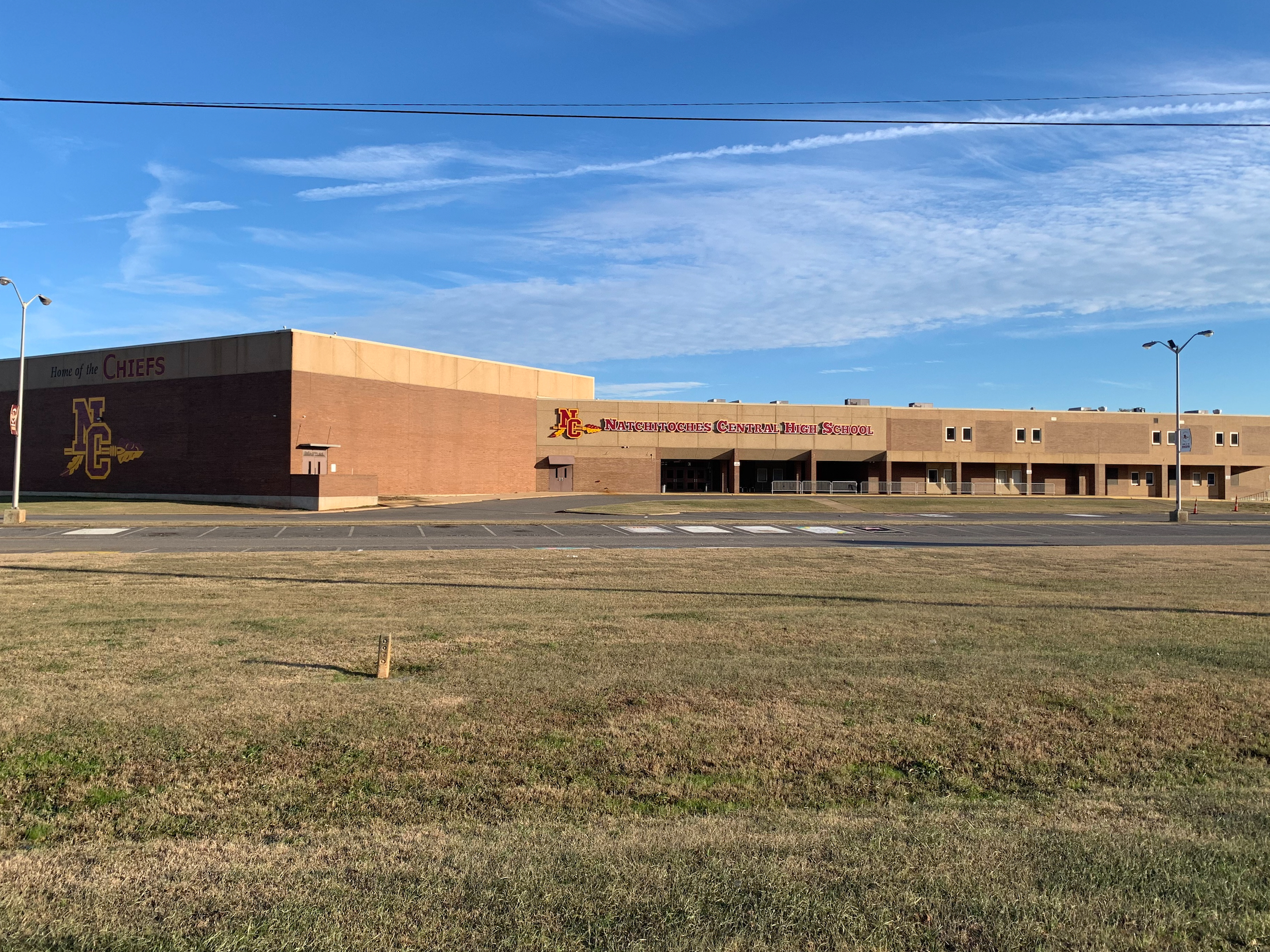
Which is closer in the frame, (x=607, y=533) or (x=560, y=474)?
(x=607, y=533)

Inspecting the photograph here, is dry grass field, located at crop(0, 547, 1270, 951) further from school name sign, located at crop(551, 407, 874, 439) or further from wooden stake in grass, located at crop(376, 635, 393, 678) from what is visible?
school name sign, located at crop(551, 407, 874, 439)

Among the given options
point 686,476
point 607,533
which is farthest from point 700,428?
point 607,533

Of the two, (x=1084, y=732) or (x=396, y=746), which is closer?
(x=396, y=746)

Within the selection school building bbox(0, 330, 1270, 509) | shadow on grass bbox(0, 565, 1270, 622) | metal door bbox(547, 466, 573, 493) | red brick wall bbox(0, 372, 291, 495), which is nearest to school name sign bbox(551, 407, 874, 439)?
school building bbox(0, 330, 1270, 509)

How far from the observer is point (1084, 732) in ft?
24.4

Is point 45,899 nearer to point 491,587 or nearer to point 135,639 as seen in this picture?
point 135,639

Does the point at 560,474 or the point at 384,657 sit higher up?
the point at 560,474

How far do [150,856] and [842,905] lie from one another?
377 centimetres

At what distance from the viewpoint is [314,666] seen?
9625 mm

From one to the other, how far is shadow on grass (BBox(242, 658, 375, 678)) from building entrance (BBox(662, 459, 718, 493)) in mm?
59261

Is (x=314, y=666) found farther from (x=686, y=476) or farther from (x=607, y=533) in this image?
(x=686, y=476)

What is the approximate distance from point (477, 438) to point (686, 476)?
18.0 metres

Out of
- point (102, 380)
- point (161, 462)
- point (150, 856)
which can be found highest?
point (102, 380)

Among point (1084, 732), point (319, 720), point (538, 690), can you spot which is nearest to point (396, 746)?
point (319, 720)
